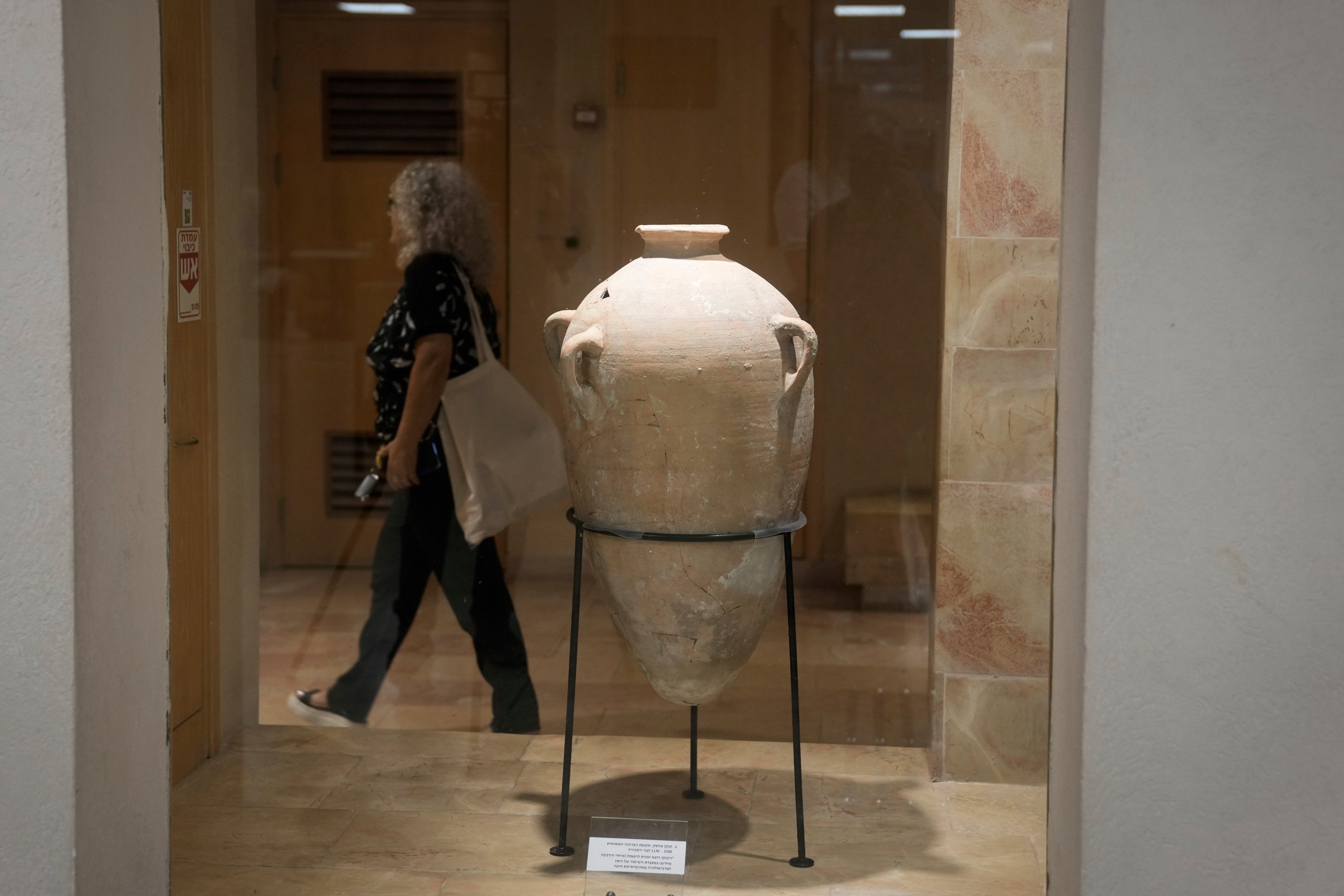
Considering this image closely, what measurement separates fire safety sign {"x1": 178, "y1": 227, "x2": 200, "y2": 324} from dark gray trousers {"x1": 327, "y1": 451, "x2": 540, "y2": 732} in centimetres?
65

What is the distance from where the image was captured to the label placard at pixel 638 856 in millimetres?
2480

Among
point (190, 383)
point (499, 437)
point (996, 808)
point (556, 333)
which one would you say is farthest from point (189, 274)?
point (996, 808)

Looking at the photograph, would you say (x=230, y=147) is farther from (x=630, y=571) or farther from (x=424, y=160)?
(x=630, y=571)

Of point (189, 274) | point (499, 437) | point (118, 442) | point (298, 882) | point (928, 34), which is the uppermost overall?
point (928, 34)

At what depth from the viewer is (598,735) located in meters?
3.28

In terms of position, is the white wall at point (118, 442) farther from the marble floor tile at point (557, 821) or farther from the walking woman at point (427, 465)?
the walking woman at point (427, 465)

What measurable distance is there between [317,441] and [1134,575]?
7.06 ft

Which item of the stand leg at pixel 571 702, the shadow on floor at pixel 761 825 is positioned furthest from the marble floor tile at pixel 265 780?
the stand leg at pixel 571 702

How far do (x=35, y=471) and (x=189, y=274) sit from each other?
114 cm

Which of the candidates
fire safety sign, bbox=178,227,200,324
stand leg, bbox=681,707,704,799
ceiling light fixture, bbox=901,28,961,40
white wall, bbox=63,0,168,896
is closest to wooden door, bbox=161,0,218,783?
fire safety sign, bbox=178,227,200,324

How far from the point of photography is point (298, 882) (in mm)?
2586

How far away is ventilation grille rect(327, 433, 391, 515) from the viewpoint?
3328 millimetres

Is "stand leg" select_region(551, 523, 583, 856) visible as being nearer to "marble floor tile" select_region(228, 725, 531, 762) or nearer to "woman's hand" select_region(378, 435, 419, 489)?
"marble floor tile" select_region(228, 725, 531, 762)

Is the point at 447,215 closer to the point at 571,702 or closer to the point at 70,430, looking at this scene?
the point at 571,702
